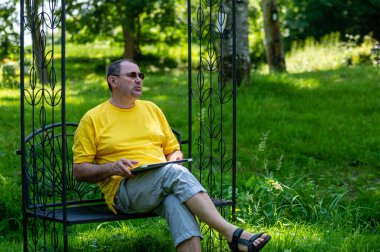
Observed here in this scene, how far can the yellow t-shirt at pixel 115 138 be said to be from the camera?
4457 mm

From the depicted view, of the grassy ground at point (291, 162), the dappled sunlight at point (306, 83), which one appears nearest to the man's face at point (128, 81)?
the grassy ground at point (291, 162)

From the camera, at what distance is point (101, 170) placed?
14.2 ft

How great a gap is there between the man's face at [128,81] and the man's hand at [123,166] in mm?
531

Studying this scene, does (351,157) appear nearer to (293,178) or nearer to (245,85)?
(293,178)

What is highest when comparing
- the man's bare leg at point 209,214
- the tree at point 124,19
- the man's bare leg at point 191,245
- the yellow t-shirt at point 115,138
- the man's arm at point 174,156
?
the tree at point 124,19

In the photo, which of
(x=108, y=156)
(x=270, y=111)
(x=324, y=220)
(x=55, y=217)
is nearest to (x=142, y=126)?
(x=108, y=156)

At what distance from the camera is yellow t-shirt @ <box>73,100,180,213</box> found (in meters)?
4.46

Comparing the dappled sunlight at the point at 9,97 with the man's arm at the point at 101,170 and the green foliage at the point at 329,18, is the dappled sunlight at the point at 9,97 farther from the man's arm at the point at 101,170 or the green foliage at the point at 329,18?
the green foliage at the point at 329,18

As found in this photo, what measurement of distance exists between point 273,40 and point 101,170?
932 centimetres

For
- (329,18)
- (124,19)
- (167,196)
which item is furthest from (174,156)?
(329,18)

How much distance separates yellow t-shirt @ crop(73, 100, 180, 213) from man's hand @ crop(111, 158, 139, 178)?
0.69 feet

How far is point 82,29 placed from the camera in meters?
20.6

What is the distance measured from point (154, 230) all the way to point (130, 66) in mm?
1337

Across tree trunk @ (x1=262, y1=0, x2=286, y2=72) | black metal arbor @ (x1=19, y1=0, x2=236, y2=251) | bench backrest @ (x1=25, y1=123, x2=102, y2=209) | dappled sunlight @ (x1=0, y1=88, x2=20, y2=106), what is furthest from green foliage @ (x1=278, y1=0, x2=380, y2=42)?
black metal arbor @ (x1=19, y1=0, x2=236, y2=251)
